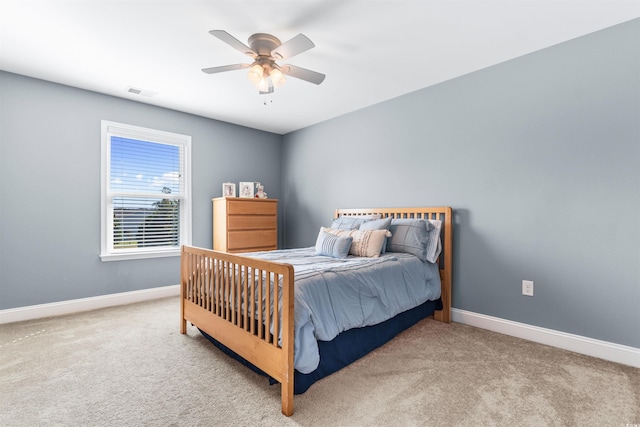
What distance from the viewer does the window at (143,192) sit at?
11.6ft

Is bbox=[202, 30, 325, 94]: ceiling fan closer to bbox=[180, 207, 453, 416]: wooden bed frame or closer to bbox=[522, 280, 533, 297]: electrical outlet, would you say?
bbox=[180, 207, 453, 416]: wooden bed frame

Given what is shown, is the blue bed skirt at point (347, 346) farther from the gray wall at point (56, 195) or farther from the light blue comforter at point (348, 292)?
Answer: the gray wall at point (56, 195)

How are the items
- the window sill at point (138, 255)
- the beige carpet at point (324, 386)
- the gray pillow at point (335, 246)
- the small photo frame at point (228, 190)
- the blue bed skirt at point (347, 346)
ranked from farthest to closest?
the small photo frame at point (228, 190)
the window sill at point (138, 255)
the gray pillow at point (335, 246)
the blue bed skirt at point (347, 346)
the beige carpet at point (324, 386)

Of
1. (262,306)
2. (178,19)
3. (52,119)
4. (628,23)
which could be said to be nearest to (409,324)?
(262,306)

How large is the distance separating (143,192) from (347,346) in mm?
3158

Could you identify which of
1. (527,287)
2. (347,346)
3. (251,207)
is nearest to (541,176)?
(527,287)

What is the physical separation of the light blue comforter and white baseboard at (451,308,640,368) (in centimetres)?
41

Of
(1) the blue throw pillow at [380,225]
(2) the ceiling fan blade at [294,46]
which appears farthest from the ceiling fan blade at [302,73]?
(1) the blue throw pillow at [380,225]

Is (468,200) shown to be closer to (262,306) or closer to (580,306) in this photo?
(580,306)

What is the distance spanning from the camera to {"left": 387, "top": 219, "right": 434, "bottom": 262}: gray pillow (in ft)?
9.46

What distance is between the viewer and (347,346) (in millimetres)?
2059

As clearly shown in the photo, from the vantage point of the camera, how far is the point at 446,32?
2.29m

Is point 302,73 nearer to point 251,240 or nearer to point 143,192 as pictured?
point 251,240

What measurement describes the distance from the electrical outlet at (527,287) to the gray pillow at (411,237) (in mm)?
810
